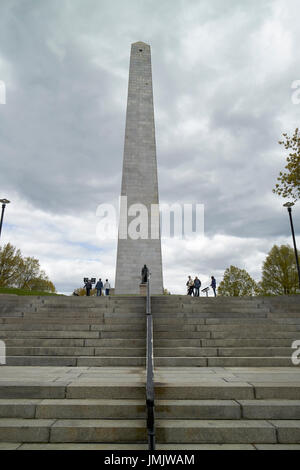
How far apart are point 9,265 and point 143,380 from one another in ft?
133

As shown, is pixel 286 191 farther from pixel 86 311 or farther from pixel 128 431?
pixel 128 431

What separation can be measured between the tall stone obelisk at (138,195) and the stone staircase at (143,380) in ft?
40.5

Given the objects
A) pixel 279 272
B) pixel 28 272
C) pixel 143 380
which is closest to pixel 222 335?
pixel 143 380

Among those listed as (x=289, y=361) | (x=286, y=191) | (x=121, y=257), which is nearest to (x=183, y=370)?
(x=289, y=361)

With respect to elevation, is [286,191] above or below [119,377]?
above

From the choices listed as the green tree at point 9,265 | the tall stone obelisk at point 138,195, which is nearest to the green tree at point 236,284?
the tall stone obelisk at point 138,195

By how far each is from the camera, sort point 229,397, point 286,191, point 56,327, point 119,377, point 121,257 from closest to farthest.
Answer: point 229,397 < point 119,377 < point 56,327 < point 286,191 < point 121,257

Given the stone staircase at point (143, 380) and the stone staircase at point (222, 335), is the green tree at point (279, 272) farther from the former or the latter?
the stone staircase at point (143, 380)

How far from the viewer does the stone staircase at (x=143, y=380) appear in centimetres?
369

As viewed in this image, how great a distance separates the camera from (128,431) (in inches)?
145
